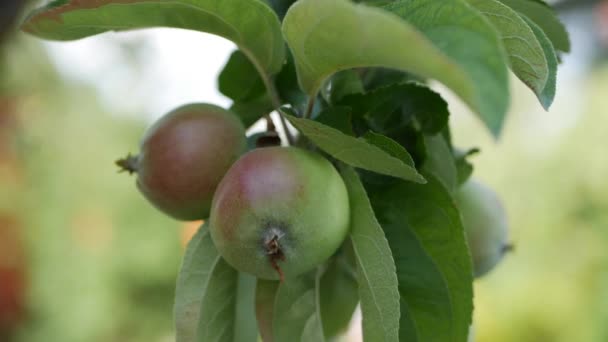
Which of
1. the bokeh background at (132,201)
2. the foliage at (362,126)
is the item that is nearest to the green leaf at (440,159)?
the foliage at (362,126)

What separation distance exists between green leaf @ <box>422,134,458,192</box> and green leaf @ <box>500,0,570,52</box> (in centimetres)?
12

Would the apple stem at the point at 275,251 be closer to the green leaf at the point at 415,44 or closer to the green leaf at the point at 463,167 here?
the green leaf at the point at 415,44

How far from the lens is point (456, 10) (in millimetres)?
374

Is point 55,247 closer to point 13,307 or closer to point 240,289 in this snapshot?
point 13,307

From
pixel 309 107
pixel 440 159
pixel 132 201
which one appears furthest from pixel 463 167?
pixel 132 201

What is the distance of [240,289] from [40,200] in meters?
4.31

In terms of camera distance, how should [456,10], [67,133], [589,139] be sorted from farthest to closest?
[67,133] → [589,139] → [456,10]

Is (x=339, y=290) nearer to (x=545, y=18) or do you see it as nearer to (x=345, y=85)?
(x=345, y=85)

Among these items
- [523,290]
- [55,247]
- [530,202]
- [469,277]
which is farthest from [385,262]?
[55,247]

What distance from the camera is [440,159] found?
0.58 metres

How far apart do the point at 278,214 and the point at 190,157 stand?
0.11 m

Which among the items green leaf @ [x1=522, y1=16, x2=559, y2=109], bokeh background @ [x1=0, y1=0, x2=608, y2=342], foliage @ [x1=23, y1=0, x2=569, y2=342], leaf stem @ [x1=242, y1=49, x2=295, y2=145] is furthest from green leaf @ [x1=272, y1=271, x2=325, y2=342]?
bokeh background @ [x1=0, y1=0, x2=608, y2=342]

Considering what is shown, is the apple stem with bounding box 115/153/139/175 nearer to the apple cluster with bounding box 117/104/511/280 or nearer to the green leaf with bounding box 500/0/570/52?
the apple cluster with bounding box 117/104/511/280

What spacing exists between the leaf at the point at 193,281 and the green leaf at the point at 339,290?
114 millimetres
